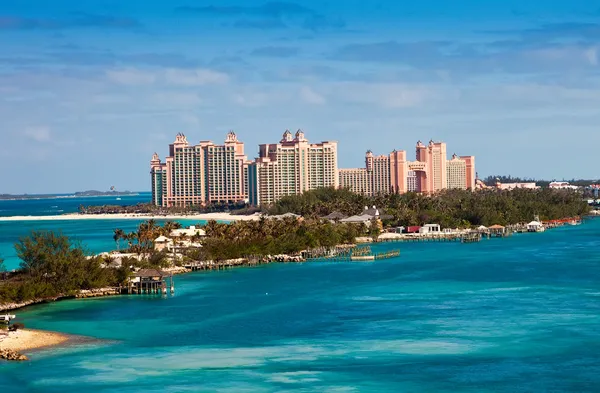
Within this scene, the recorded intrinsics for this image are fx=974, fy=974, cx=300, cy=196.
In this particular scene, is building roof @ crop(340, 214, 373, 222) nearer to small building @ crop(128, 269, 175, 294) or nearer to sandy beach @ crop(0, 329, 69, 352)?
small building @ crop(128, 269, 175, 294)

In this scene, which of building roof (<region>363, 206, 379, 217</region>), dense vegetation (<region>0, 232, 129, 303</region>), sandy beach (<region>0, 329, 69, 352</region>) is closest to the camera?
sandy beach (<region>0, 329, 69, 352</region>)

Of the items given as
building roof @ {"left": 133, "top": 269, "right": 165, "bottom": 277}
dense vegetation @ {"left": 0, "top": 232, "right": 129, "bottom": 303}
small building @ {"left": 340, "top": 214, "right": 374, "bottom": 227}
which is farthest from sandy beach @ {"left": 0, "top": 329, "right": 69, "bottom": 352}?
small building @ {"left": 340, "top": 214, "right": 374, "bottom": 227}

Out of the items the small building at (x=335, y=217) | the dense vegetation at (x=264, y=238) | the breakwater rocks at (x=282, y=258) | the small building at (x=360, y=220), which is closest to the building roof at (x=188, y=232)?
the dense vegetation at (x=264, y=238)

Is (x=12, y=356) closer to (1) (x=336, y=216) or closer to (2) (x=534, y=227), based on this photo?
(1) (x=336, y=216)

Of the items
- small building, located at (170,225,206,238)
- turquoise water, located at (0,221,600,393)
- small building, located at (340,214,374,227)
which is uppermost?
small building, located at (340,214,374,227)

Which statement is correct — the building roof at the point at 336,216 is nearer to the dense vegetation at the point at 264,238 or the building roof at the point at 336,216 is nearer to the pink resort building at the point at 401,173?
the dense vegetation at the point at 264,238
